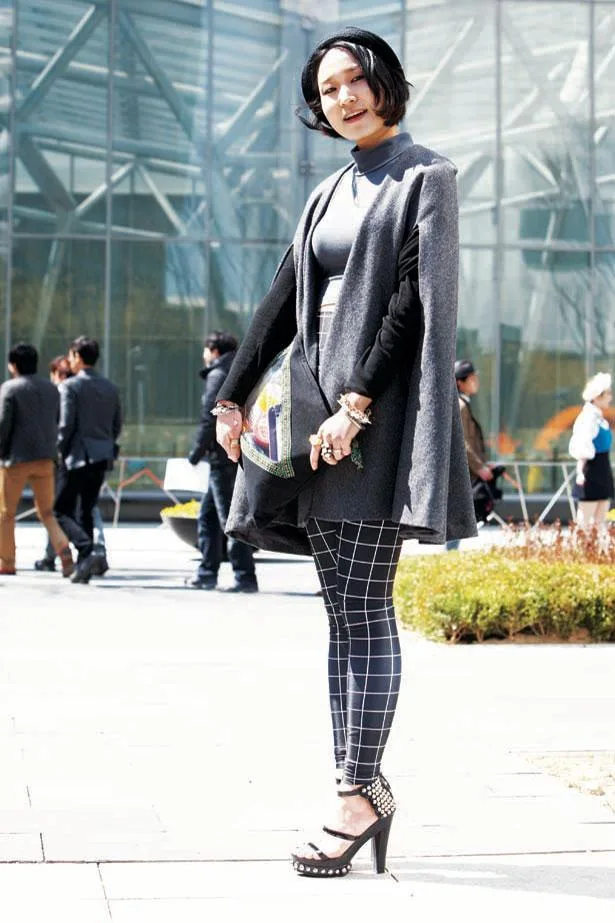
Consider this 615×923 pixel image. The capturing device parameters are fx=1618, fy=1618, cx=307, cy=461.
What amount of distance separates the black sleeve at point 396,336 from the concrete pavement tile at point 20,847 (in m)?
1.41

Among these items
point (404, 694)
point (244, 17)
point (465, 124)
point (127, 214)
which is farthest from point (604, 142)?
point (404, 694)

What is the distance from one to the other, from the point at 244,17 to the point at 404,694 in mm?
17747

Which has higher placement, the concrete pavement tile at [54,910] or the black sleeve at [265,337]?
the black sleeve at [265,337]

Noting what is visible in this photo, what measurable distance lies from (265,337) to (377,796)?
121 centimetres

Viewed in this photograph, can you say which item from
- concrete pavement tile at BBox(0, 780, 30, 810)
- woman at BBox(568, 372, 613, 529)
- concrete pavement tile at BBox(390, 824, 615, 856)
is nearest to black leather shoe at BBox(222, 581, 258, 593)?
woman at BBox(568, 372, 613, 529)

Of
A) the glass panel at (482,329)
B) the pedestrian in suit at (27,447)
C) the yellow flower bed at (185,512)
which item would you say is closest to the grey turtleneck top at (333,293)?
the pedestrian in suit at (27,447)

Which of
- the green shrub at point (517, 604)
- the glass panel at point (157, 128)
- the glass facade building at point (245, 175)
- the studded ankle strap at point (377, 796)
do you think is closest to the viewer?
the studded ankle strap at point (377, 796)

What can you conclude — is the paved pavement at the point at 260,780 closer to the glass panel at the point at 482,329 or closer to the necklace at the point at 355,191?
the necklace at the point at 355,191

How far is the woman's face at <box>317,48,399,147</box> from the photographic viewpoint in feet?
13.4

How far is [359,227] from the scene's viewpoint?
399 cm

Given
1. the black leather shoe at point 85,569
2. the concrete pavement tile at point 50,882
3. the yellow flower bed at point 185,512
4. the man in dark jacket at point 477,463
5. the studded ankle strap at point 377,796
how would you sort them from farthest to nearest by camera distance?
the yellow flower bed at point 185,512, the black leather shoe at point 85,569, the man in dark jacket at point 477,463, the studded ankle strap at point 377,796, the concrete pavement tile at point 50,882

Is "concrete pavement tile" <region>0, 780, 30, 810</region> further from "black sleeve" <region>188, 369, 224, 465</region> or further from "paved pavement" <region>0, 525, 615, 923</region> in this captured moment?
"black sleeve" <region>188, 369, 224, 465</region>

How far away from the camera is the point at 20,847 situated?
13.5 ft

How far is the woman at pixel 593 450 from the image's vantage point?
14641mm
